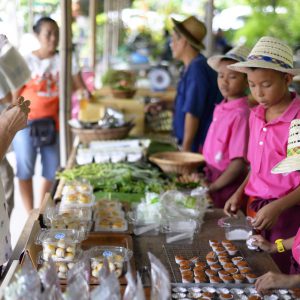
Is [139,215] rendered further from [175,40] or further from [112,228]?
[175,40]

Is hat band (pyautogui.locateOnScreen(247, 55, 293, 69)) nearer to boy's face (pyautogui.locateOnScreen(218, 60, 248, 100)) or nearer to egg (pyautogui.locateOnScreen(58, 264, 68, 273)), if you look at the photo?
boy's face (pyautogui.locateOnScreen(218, 60, 248, 100))

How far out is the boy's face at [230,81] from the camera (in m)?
3.42

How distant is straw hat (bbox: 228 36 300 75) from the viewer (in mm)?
2508

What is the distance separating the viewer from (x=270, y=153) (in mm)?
2676

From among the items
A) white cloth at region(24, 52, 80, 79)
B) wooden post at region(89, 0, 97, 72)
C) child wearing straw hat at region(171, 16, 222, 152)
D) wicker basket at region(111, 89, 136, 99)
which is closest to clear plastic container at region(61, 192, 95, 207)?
child wearing straw hat at region(171, 16, 222, 152)

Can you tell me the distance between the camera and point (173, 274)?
213 centimetres

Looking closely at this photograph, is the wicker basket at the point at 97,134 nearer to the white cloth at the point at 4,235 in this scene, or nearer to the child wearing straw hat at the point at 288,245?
the white cloth at the point at 4,235

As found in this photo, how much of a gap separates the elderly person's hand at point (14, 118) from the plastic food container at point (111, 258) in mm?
640

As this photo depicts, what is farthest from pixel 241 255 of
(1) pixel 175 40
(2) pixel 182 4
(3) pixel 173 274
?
(2) pixel 182 4

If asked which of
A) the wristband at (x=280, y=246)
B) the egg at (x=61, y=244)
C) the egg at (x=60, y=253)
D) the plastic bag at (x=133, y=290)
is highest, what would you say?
the plastic bag at (x=133, y=290)

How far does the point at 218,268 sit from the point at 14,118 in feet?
3.58

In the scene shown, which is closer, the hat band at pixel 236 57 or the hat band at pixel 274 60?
the hat band at pixel 274 60

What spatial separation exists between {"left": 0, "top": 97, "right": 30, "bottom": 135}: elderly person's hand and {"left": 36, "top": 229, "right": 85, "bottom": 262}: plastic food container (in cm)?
48

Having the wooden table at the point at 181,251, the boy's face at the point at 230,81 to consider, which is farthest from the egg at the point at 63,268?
the boy's face at the point at 230,81
